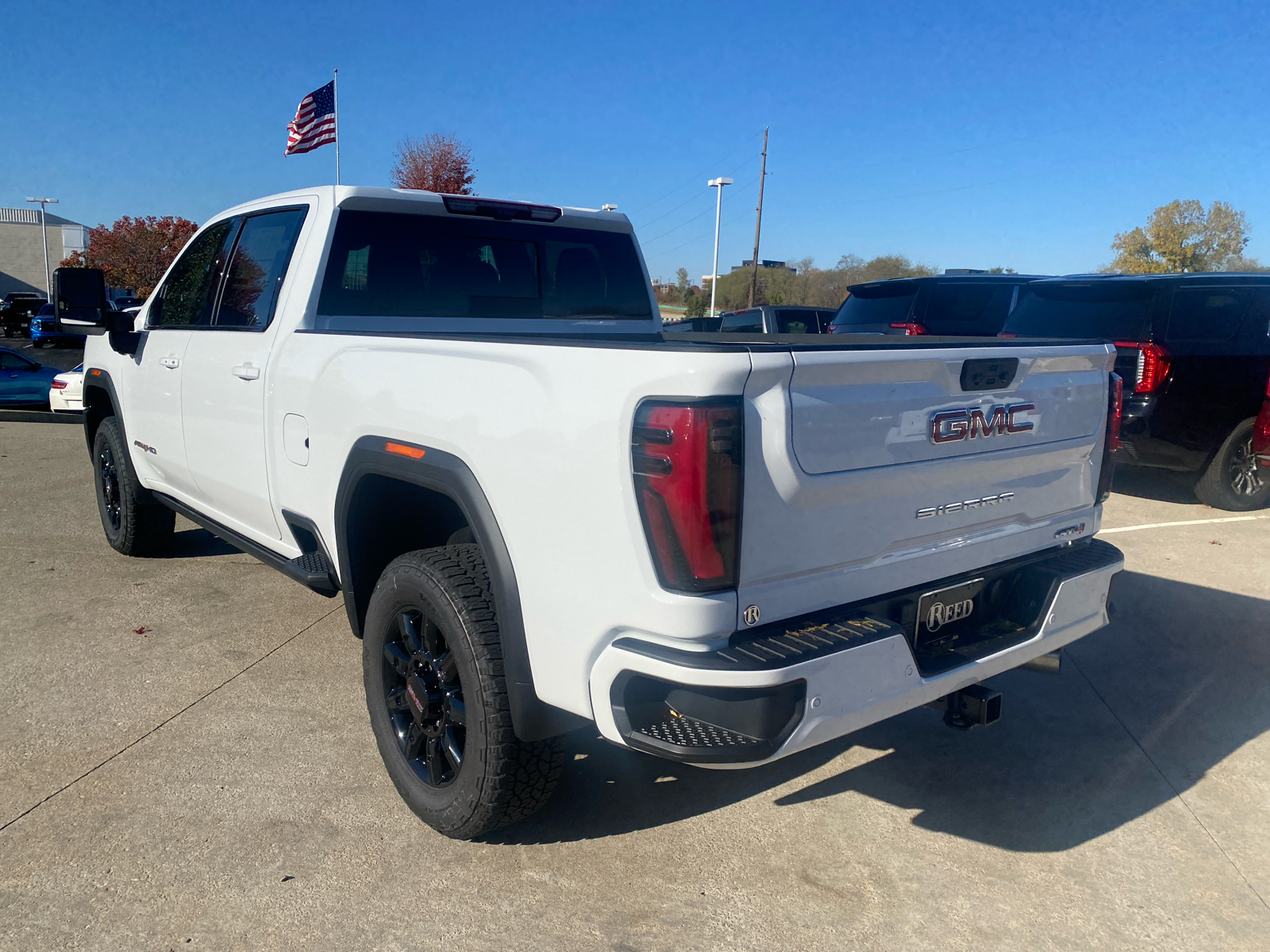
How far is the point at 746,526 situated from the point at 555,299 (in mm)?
2525

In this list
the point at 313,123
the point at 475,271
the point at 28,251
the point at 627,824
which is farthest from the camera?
the point at 28,251

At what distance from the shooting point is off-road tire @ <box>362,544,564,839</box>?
254 cm

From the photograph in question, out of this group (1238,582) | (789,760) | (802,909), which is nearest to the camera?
(802,909)

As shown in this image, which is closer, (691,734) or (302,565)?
(691,734)

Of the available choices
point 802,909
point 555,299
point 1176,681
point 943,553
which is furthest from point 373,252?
point 1176,681

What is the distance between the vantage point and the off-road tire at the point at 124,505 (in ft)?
17.9

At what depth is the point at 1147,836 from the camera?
2922mm

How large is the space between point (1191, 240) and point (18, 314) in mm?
62575

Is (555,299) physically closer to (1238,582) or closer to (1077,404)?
(1077,404)

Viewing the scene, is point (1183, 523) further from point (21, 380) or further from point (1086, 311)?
point (21, 380)

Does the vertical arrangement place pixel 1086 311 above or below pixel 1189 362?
above

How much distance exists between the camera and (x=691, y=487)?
80.6 inches

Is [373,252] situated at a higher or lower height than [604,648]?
higher

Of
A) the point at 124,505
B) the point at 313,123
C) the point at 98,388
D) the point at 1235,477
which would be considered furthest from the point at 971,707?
the point at 313,123
